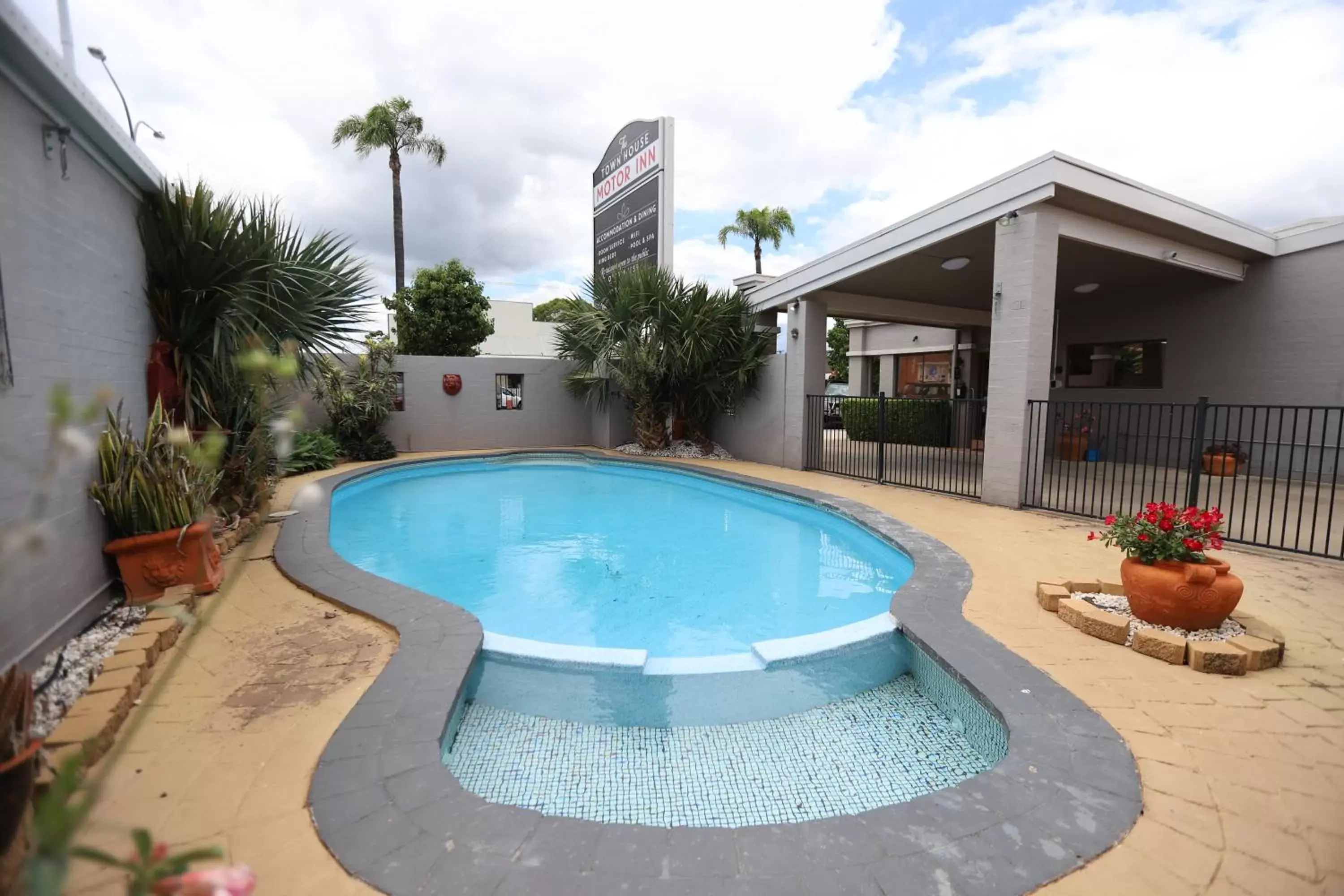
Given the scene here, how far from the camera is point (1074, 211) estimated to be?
681 centimetres

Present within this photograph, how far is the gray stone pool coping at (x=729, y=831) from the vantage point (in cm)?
173

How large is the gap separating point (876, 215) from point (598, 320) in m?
13.2

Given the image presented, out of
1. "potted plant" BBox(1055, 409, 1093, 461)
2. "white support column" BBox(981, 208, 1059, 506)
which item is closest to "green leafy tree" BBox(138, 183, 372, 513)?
"white support column" BBox(981, 208, 1059, 506)

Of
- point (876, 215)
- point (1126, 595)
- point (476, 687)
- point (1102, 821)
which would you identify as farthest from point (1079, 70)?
point (876, 215)

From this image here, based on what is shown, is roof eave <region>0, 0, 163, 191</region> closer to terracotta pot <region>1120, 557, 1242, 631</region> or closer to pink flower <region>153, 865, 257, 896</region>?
pink flower <region>153, 865, 257, 896</region>

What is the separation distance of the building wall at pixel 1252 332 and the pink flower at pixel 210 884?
11.7m

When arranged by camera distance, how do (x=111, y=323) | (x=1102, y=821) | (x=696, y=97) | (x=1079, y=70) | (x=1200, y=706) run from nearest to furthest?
(x=1102, y=821) → (x=1200, y=706) → (x=111, y=323) → (x=1079, y=70) → (x=696, y=97)

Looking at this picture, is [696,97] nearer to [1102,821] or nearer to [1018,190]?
[1018,190]

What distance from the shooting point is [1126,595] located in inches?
138

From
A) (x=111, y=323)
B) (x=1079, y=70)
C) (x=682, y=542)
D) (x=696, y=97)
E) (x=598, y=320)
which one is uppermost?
(x=696, y=97)

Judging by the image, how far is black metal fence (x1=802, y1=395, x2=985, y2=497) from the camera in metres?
8.73

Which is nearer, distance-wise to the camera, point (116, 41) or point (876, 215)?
point (116, 41)

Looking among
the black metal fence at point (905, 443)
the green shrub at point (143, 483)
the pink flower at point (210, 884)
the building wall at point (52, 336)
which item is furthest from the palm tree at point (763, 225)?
the pink flower at point (210, 884)

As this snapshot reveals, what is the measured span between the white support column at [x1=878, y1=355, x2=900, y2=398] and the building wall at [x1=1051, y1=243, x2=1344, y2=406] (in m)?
5.98
